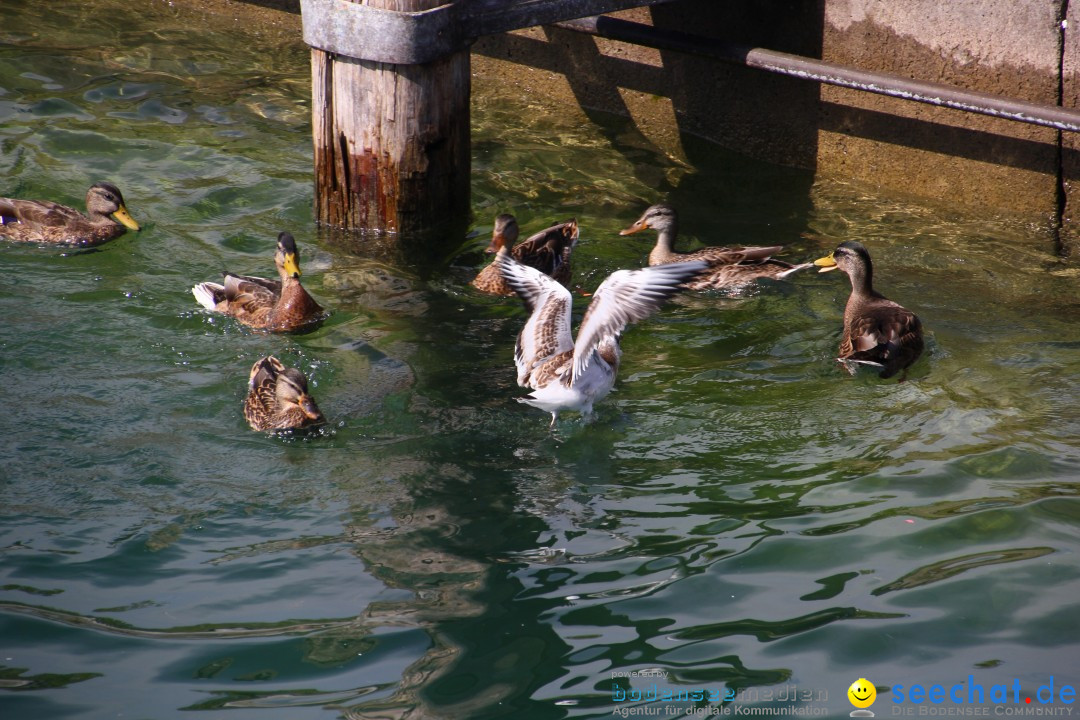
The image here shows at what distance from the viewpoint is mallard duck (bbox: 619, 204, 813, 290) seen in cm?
851

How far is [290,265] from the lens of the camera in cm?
791

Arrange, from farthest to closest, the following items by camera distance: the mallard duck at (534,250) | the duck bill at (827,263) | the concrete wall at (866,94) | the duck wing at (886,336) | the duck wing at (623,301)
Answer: the concrete wall at (866,94) → the mallard duck at (534,250) → the duck bill at (827,263) → the duck wing at (886,336) → the duck wing at (623,301)

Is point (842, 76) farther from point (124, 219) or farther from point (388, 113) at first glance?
point (124, 219)

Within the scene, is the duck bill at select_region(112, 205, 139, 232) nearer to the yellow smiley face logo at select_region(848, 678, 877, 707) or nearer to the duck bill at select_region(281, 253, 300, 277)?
the duck bill at select_region(281, 253, 300, 277)

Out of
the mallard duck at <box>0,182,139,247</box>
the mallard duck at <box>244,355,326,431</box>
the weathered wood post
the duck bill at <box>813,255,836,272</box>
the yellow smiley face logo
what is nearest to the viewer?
the yellow smiley face logo

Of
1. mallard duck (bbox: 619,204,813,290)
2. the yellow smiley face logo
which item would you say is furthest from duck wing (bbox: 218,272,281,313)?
the yellow smiley face logo

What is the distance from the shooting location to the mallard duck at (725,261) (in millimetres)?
8513

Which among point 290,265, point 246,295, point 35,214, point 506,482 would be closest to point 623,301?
point 506,482

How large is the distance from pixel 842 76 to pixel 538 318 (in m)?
3.67

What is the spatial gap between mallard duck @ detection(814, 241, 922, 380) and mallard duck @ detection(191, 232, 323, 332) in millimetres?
3771

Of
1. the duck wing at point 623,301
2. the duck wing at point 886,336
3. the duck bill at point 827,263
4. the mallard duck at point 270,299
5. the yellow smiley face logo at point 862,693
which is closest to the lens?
the yellow smiley face logo at point 862,693

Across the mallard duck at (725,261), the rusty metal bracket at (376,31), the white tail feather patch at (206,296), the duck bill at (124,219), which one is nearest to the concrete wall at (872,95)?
the mallard duck at (725,261)

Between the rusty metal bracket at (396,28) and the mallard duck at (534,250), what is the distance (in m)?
1.45

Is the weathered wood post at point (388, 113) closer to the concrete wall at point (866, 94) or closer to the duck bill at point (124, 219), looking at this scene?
the duck bill at point (124, 219)
